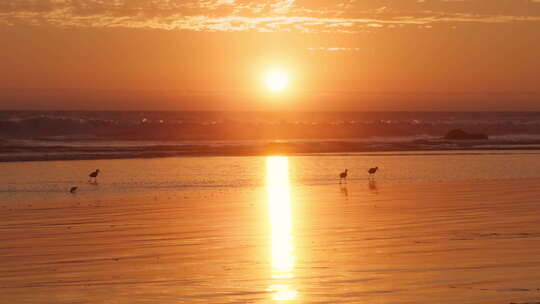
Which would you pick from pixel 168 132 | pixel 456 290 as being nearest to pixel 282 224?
pixel 456 290

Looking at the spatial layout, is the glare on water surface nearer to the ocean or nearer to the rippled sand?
the rippled sand

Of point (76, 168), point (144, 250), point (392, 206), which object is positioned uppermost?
point (76, 168)

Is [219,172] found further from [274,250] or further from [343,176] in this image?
[274,250]

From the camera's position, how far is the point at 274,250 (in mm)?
10758

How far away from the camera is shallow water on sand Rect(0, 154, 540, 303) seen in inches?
328

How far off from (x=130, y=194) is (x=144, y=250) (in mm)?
8541

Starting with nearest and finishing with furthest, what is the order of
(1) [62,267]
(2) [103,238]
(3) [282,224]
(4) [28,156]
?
1. (1) [62,267]
2. (2) [103,238]
3. (3) [282,224]
4. (4) [28,156]

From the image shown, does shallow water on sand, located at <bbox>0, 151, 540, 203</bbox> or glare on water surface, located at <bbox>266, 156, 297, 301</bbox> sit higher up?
shallow water on sand, located at <bbox>0, 151, 540, 203</bbox>

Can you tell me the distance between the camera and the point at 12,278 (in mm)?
9086

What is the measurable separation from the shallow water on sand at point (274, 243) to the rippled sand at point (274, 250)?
0.08 feet

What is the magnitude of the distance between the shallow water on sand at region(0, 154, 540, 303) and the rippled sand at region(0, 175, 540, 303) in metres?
0.02

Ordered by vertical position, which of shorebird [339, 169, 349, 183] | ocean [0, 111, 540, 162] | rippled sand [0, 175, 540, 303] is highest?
ocean [0, 111, 540, 162]

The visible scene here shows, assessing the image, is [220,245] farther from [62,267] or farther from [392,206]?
[392,206]

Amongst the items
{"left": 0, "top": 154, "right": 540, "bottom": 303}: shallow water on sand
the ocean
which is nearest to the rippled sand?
{"left": 0, "top": 154, "right": 540, "bottom": 303}: shallow water on sand
